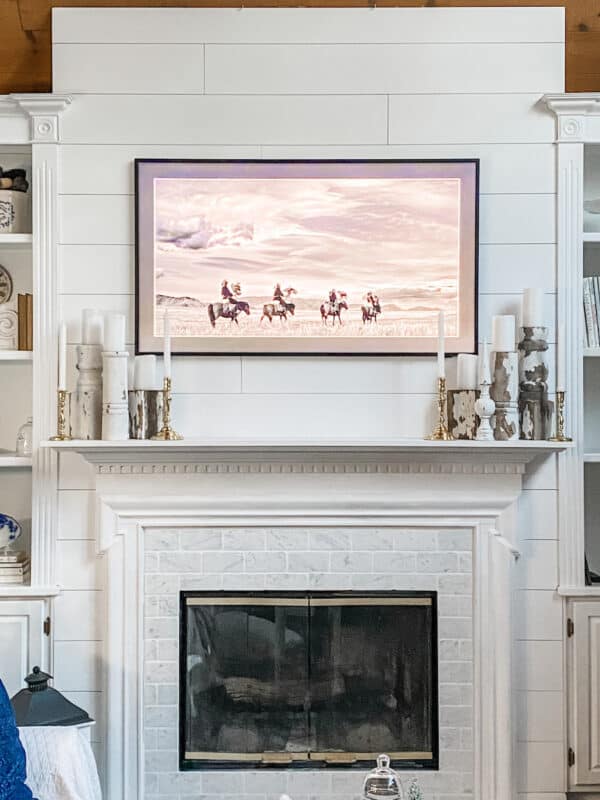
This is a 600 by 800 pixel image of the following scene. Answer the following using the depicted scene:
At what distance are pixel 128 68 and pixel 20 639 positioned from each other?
1930 mm

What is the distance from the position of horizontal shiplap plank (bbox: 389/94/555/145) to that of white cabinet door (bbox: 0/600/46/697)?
1.98 meters

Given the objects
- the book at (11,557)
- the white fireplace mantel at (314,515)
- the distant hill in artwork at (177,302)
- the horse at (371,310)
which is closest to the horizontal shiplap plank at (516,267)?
the horse at (371,310)

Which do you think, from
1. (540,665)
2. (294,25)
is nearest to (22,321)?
(294,25)

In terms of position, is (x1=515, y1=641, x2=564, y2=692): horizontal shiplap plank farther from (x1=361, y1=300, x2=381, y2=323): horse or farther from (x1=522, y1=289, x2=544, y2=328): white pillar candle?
(x1=361, y1=300, x2=381, y2=323): horse

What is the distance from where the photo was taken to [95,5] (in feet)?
9.56

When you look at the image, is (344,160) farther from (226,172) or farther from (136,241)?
(136,241)

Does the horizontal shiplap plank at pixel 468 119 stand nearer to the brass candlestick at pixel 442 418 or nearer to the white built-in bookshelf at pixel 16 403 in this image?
the brass candlestick at pixel 442 418

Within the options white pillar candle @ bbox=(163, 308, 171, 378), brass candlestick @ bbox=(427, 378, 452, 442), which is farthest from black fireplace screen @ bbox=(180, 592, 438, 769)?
white pillar candle @ bbox=(163, 308, 171, 378)

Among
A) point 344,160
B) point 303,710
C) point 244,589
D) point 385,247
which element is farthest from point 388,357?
point 303,710

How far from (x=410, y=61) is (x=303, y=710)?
2.20 m

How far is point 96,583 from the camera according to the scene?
2.88 metres

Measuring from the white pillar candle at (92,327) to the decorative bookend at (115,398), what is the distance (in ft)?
0.28

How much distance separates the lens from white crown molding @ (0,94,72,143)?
2.83 m

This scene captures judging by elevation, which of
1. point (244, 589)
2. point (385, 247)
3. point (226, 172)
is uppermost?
point (226, 172)
